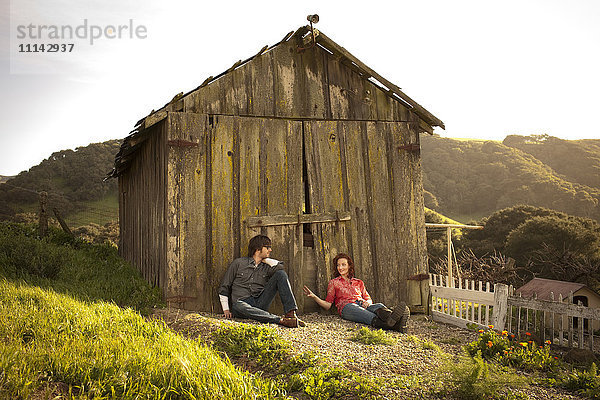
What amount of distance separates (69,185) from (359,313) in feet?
107

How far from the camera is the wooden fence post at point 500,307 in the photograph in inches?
315

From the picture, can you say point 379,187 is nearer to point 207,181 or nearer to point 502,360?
point 207,181

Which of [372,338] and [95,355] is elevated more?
[95,355]

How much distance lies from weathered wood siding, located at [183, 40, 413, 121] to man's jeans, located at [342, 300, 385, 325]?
3.56m

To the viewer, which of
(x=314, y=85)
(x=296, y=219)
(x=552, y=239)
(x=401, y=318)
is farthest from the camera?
(x=552, y=239)

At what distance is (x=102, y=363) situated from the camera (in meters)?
4.06

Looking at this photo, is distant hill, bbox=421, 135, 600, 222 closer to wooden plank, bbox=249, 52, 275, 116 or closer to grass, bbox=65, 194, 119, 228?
grass, bbox=65, 194, 119, 228

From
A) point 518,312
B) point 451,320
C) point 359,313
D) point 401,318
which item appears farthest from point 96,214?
point 518,312

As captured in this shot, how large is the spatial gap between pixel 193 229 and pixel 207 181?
843mm

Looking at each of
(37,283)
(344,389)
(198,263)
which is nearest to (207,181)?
(198,263)

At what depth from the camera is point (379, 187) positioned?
371 inches

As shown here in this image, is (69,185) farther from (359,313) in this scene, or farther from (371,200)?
(359,313)

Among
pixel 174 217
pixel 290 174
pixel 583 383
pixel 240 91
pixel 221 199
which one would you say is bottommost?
pixel 583 383

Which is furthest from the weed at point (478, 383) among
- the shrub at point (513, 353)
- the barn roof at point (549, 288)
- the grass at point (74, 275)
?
the barn roof at point (549, 288)
